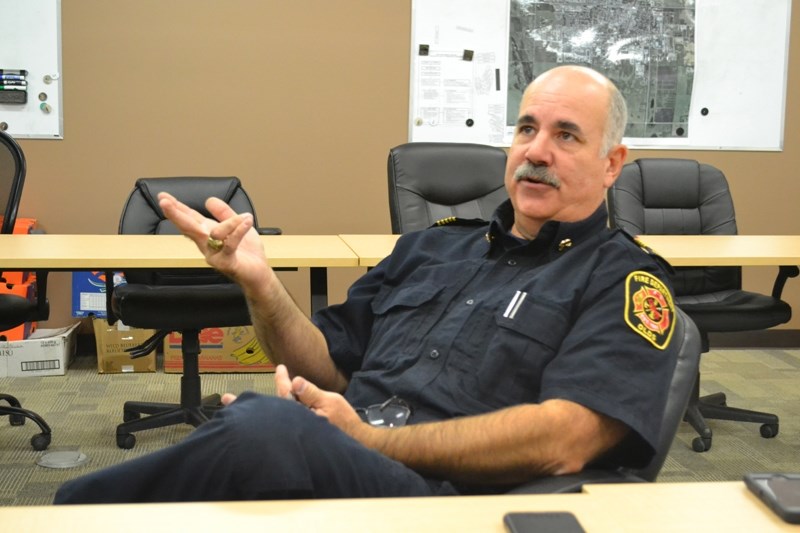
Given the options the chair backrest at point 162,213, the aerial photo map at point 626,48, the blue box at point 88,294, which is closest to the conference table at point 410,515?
the chair backrest at point 162,213

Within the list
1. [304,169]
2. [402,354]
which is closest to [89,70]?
[304,169]

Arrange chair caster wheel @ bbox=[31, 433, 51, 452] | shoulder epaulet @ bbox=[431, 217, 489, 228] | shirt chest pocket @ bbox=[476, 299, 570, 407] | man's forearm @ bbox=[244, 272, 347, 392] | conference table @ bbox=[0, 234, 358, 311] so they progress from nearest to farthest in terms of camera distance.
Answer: shirt chest pocket @ bbox=[476, 299, 570, 407], man's forearm @ bbox=[244, 272, 347, 392], shoulder epaulet @ bbox=[431, 217, 489, 228], conference table @ bbox=[0, 234, 358, 311], chair caster wheel @ bbox=[31, 433, 51, 452]

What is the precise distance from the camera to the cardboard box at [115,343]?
13.1 ft

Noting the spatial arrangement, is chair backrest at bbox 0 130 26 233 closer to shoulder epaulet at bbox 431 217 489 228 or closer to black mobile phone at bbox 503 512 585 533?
shoulder epaulet at bbox 431 217 489 228

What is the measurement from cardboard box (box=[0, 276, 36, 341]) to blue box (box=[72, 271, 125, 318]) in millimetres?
197

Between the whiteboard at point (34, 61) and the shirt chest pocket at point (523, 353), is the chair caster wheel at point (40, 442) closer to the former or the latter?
the whiteboard at point (34, 61)

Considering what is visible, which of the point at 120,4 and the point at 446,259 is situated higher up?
the point at 120,4

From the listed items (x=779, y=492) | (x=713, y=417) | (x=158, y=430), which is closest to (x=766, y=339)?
(x=713, y=417)

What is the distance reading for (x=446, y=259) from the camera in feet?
5.70

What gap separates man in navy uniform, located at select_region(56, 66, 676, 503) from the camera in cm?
101

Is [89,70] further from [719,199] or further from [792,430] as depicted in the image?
[792,430]

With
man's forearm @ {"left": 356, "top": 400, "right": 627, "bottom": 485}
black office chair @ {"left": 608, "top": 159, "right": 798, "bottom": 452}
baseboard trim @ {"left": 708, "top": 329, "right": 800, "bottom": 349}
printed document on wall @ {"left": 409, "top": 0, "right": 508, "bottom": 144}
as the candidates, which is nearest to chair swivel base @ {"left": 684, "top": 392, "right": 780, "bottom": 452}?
black office chair @ {"left": 608, "top": 159, "right": 798, "bottom": 452}

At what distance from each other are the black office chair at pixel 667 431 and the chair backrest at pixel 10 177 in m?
2.50

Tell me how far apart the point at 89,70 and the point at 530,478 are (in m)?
3.50
